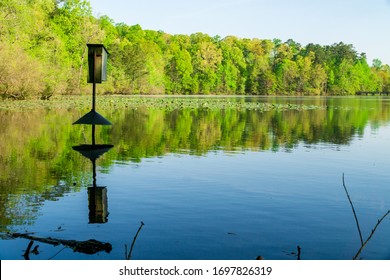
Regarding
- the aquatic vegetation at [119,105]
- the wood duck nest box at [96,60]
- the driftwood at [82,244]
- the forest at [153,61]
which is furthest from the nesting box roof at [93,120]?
the forest at [153,61]

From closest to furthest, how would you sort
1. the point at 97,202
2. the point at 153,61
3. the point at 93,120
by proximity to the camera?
the point at 97,202 → the point at 93,120 → the point at 153,61

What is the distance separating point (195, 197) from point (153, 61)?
7868 centimetres

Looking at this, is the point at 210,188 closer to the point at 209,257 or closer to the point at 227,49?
the point at 209,257

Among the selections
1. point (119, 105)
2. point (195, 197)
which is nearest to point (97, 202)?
point (195, 197)

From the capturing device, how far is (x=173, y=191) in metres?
9.80

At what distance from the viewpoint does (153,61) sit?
86.6m

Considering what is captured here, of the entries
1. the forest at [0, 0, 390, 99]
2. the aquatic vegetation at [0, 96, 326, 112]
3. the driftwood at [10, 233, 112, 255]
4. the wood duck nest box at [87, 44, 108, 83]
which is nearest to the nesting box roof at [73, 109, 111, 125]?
the wood duck nest box at [87, 44, 108, 83]

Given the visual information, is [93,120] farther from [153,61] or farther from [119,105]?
[153,61]

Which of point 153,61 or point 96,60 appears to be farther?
point 153,61

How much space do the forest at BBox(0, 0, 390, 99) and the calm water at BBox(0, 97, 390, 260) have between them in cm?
2620

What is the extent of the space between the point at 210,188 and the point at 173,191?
0.78m

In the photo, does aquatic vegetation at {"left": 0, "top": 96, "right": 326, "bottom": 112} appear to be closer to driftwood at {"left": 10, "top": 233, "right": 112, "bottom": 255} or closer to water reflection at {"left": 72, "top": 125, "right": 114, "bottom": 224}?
water reflection at {"left": 72, "top": 125, "right": 114, "bottom": 224}

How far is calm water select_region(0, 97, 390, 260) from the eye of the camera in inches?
260

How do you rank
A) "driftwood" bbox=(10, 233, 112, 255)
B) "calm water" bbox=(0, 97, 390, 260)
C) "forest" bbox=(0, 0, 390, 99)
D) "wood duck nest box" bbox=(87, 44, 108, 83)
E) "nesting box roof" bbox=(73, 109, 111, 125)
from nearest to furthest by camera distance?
1. "driftwood" bbox=(10, 233, 112, 255)
2. "calm water" bbox=(0, 97, 390, 260)
3. "nesting box roof" bbox=(73, 109, 111, 125)
4. "wood duck nest box" bbox=(87, 44, 108, 83)
5. "forest" bbox=(0, 0, 390, 99)
